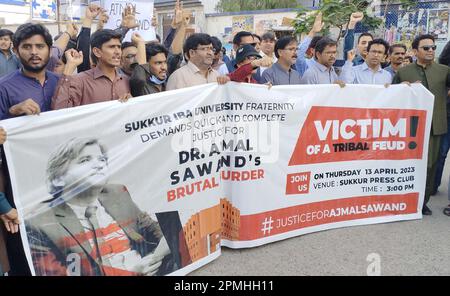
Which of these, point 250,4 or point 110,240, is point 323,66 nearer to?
point 110,240

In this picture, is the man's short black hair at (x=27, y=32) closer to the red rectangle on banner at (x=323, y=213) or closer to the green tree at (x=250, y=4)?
the red rectangle on banner at (x=323, y=213)

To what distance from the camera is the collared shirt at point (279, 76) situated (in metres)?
4.36

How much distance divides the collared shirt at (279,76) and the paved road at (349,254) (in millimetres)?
1501

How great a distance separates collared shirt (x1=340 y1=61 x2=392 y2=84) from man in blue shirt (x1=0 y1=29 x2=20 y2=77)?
4.47 metres

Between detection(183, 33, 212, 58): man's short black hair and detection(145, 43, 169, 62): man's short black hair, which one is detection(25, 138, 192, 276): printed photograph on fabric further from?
detection(183, 33, 212, 58): man's short black hair

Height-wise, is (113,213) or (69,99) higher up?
(69,99)

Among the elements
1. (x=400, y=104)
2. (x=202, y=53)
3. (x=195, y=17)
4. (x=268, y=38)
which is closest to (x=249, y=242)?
(x=202, y=53)

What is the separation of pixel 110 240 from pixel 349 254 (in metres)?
1.96

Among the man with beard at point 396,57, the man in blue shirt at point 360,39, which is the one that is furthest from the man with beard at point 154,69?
the man with beard at point 396,57

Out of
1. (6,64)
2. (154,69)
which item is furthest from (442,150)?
(6,64)

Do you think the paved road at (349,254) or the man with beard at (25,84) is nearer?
the man with beard at (25,84)

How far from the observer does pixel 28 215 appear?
2.60 metres
